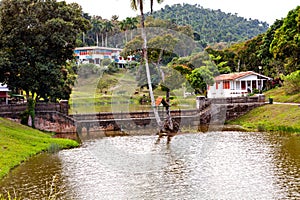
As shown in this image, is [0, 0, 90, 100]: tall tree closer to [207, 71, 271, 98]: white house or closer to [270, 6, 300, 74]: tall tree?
[270, 6, 300, 74]: tall tree

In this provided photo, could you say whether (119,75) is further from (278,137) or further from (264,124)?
(278,137)

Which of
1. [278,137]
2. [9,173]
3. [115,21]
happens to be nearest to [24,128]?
[9,173]

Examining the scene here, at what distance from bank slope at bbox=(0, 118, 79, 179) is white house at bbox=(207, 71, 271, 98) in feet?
108

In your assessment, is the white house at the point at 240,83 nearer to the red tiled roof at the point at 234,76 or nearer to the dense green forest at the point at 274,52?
the red tiled roof at the point at 234,76

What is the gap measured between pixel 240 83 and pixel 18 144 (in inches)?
1562

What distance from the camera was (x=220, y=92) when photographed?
2618 inches

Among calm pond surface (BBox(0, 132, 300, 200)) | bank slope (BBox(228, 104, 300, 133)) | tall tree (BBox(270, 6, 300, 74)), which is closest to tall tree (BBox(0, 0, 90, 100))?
calm pond surface (BBox(0, 132, 300, 200))

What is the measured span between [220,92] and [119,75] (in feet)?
80.5

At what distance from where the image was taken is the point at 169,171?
882 inches

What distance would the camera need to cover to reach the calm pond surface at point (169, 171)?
18.3 m

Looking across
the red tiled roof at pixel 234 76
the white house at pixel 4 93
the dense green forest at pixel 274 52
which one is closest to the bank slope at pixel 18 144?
the white house at pixel 4 93

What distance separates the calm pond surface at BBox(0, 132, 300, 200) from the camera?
721 inches

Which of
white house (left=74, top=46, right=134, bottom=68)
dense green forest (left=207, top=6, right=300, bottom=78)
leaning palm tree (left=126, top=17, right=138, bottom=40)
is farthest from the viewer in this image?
leaning palm tree (left=126, top=17, right=138, bottom=40)

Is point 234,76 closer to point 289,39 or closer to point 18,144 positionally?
→ point 289,39
